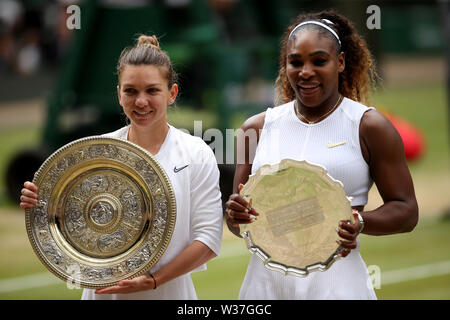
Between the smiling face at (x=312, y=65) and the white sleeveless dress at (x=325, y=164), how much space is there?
97 mm

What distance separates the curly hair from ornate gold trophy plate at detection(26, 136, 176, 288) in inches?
26.3

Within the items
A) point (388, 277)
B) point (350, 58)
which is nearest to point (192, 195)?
point (350, 58)

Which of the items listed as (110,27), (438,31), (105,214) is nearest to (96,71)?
(110,27)

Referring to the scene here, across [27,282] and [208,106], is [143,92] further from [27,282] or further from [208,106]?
[208,106]

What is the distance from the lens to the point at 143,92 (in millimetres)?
2857

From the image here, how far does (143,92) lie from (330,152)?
68cm

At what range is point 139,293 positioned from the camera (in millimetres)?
2982

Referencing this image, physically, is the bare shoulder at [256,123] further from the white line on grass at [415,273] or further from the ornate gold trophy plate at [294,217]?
the white line on grass at [415,273]

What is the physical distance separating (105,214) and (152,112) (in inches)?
15.9

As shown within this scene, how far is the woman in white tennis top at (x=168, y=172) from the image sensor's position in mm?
2859
